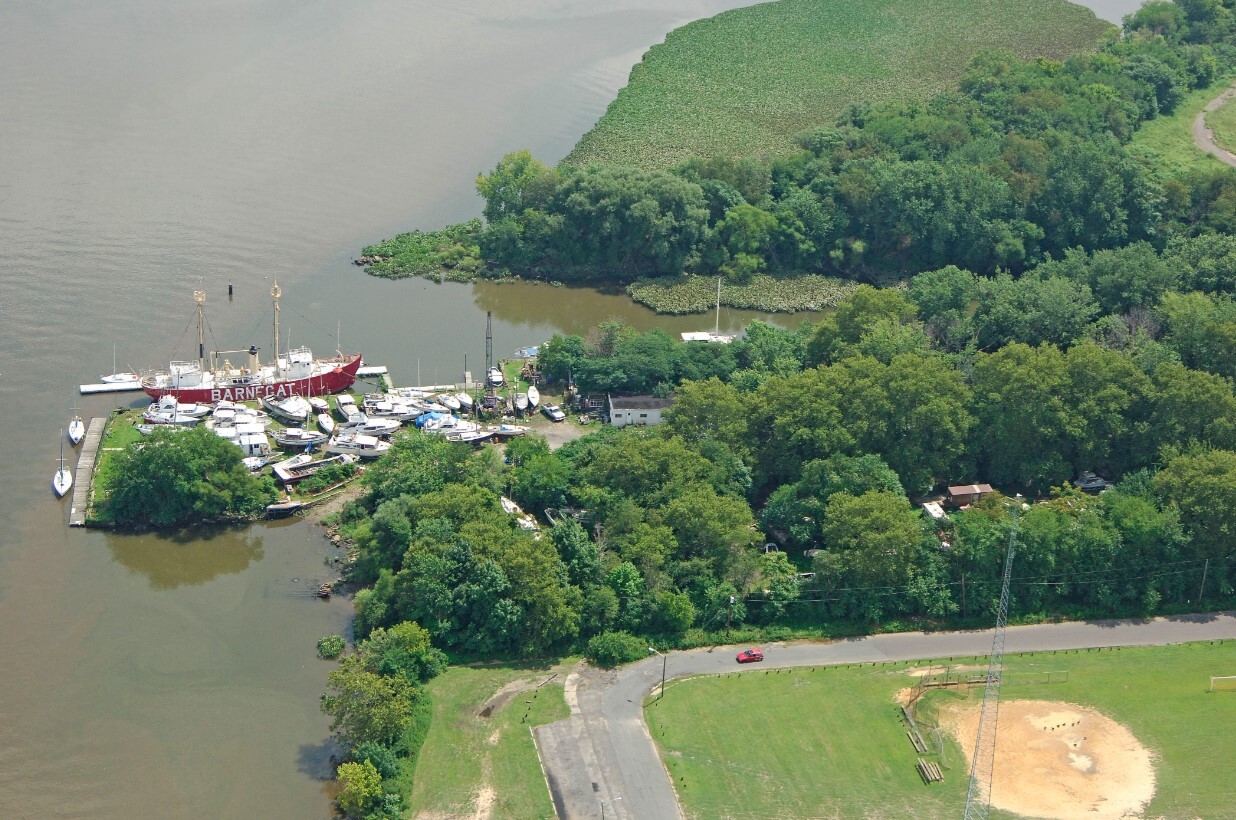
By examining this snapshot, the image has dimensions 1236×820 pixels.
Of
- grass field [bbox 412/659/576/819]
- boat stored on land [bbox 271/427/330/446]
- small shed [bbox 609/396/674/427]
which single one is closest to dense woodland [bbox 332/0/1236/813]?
grass field [bbox 412/659/576/819]

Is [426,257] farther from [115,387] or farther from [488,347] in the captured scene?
[115,387]

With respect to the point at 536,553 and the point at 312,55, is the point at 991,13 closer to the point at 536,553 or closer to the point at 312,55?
the point at 312,55

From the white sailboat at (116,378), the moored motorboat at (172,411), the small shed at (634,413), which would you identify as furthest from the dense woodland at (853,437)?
the white sailboat at (116,378)

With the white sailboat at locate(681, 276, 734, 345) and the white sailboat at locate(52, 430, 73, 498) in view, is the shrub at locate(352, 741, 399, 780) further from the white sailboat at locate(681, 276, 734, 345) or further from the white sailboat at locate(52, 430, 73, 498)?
the white sailboat at locate(681, 276, 734, 345)

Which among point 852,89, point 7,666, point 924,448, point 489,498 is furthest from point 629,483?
point 852,89

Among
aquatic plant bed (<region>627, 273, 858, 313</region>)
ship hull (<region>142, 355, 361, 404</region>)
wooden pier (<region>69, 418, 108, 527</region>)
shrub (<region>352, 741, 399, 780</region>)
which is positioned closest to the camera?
shrub (<region>352, 741, 399, 780</region>)

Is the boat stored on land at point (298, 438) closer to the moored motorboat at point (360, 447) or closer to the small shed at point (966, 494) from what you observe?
the moored motorboat at point (360, 447)

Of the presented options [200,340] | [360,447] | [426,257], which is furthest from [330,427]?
[426,257]
